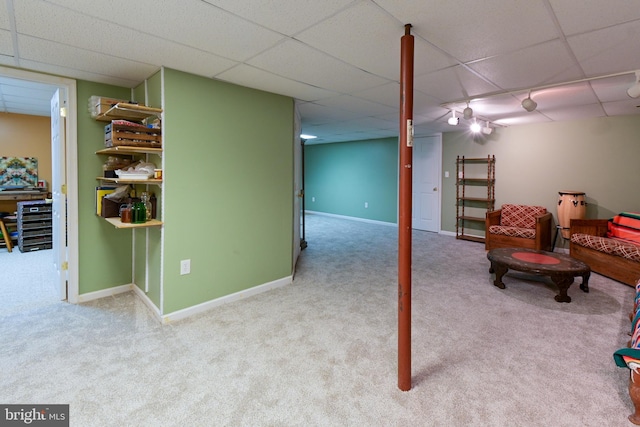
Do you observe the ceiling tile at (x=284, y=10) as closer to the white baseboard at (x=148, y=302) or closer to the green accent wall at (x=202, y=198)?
the green accent wall at (x=202, y=198)

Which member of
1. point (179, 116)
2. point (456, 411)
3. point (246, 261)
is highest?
point (179, 116)

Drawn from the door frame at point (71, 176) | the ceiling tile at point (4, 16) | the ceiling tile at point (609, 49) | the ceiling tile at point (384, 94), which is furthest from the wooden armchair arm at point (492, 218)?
the ceiling tile at point (4, 16)

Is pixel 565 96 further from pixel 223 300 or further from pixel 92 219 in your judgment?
pixel 92 219

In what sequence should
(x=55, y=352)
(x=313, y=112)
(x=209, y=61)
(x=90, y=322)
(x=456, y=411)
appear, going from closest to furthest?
(x=456, y=411) < (x=55, y=352) < (x=209, y=61) < (x=90, y=322) < (x=313, y=112)

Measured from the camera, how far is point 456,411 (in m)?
1.71

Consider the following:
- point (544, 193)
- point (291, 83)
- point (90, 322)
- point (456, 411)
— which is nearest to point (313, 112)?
point (291, 83)

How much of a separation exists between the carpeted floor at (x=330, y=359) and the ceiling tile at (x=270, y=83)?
2092 millimetres

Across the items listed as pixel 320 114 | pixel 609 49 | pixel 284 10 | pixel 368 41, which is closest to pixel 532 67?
pixel 609 49

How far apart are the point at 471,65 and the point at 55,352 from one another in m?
3.74

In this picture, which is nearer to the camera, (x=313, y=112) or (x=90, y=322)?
(x=90, y=322)

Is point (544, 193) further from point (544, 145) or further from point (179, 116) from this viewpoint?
point (179, 116)

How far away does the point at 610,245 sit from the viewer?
377 cm

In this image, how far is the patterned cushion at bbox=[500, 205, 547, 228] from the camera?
5309 millimetres

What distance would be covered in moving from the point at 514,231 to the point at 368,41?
418 centimetres
